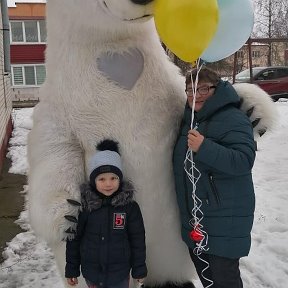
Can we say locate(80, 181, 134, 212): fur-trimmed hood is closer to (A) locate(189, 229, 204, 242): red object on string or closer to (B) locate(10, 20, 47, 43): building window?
(A) locate(189, 229, 204, 242): red object on string

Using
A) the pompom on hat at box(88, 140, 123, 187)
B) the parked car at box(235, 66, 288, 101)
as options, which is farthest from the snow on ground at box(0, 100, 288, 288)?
the parked car at box(235, 66, 288, 101)

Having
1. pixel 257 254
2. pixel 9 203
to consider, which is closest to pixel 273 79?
pixel 9 203

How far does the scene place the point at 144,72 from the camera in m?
2.39

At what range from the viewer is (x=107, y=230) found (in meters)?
2.19

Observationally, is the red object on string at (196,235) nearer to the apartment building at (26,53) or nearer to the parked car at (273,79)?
the parked car at (273,79)

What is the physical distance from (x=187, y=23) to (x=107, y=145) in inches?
28.8

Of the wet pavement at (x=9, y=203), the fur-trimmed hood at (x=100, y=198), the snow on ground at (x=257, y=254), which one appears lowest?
the snow on ground at (x=257, y=254)

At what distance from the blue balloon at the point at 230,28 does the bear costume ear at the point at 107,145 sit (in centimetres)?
62

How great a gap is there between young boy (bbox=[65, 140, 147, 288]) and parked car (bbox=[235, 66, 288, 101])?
1371cm

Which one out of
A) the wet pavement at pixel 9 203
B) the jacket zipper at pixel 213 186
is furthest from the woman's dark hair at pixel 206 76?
the wet pavement at pixel 9 203

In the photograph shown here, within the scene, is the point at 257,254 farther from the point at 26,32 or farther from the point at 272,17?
the point at 272,17

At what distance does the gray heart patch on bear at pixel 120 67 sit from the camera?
231 cm

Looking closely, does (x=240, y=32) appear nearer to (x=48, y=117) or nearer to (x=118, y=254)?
(x=48, y=117)

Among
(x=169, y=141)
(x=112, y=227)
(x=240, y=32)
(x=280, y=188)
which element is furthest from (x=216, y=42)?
(x=280, y=188)
